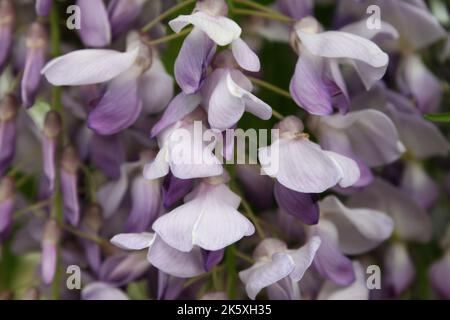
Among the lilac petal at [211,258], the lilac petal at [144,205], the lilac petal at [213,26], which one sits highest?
the lilac petal at [213,26]

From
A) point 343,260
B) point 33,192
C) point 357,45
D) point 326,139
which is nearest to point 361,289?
point 343,260

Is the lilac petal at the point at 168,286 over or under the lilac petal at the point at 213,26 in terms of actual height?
under

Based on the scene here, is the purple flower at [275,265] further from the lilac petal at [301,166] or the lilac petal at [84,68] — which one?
the lilac petal at [84,68]

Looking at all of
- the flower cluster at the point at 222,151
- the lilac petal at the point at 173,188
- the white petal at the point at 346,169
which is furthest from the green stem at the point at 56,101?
the white petal at the point at 346,169

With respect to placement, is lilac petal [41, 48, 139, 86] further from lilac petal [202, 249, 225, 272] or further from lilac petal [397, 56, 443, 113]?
lilac petal [397, 56, 443, 113]

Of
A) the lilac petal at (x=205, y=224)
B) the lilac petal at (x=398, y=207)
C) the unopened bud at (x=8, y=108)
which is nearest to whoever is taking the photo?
the lilac petal at (x=205, y=224)
